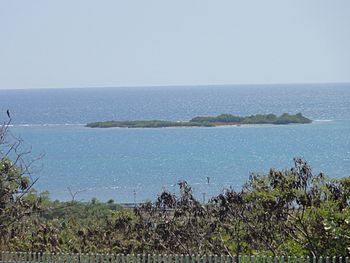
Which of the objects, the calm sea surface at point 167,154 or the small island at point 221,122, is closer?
the calm sea surface at point 167,154

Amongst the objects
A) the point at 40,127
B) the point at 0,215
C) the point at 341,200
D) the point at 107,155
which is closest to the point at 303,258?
the point at 341,200

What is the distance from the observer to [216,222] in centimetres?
2008

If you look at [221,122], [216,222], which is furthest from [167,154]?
[216,222]

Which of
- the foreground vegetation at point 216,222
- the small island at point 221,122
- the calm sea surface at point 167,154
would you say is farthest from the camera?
the small island at point 221,122

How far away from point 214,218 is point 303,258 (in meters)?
5.58

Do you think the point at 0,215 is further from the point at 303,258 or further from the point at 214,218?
the point at 303,258

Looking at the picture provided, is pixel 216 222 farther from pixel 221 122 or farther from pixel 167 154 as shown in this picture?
pixel 221 122

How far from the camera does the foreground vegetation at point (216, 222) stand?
54.8ft

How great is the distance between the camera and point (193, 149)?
99.6 m

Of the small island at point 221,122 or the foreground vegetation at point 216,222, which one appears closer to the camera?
the foreground vegetation at point 216,222

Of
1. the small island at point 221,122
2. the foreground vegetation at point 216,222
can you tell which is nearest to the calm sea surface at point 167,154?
the small island at point 221,122

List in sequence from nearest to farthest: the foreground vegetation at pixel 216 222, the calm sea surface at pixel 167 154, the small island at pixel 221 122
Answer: the foreground vegetation at pixel 216 222 → the calm sea surface at pixel 167 154 → the small island at pixel 221 122

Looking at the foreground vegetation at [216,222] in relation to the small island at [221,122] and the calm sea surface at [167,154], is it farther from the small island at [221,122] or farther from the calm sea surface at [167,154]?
the small island at [221,122]

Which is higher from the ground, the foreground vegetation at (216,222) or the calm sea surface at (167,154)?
the foreground vegetation at (216,222)
